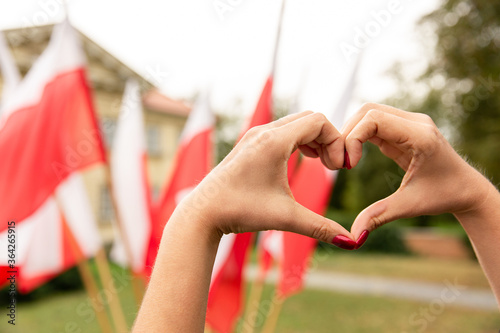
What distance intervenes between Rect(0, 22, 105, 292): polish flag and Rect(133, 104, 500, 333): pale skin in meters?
1.99

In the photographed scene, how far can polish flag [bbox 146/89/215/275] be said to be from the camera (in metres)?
3.10

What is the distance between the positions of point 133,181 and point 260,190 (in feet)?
8.93

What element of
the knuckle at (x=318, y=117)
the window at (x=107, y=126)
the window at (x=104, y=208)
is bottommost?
the window at (x=104, y=208)

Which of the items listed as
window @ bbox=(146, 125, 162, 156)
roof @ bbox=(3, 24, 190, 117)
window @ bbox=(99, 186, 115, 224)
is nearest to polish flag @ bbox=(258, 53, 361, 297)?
roof @ bbox=(3, 24, 190, 117)

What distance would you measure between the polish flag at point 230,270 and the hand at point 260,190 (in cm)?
188

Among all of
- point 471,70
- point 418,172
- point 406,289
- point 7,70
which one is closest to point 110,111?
point 406,289

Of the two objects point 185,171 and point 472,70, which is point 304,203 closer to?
point 185,171

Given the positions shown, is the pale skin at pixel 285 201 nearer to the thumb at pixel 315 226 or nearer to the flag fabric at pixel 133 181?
the thumb at pixel 315 226

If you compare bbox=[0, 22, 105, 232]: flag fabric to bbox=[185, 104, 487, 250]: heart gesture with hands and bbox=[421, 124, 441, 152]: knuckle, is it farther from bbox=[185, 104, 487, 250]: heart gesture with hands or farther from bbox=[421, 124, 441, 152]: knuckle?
bbox=[421, 124, 441, 152]: knuckle

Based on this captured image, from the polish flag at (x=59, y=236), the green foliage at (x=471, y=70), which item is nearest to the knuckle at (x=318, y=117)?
the polish flag at (x=59, y=236)

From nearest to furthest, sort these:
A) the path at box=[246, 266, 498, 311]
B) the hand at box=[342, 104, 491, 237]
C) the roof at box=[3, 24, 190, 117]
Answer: the hand at box=[342, 104, 491, 237]
the path at box=[246, 266, 498, 311]
the roof at box=[3, 24, 190, 117]

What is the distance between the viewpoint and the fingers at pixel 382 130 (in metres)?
0.84

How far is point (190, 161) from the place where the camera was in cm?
326

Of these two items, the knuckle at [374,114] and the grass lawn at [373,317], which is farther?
the grass lawn at [373,317]
